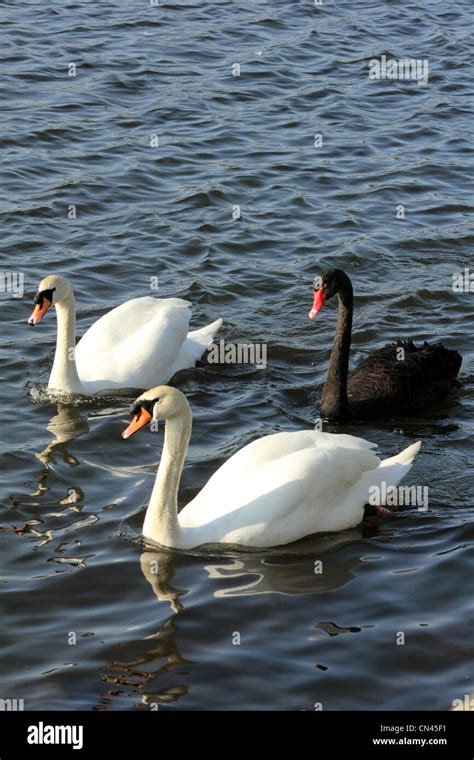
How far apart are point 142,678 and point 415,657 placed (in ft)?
5.16

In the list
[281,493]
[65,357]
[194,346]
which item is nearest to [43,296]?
[65,357]

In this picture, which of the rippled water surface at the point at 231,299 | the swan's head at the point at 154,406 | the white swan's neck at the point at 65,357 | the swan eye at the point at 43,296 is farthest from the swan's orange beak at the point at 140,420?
the swan eye at the point at 43,296

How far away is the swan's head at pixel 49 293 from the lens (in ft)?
37.9

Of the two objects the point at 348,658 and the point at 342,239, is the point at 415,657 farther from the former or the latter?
the point at 342,239

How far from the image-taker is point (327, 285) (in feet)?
38.5

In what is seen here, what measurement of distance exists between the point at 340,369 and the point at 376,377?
0.45 m

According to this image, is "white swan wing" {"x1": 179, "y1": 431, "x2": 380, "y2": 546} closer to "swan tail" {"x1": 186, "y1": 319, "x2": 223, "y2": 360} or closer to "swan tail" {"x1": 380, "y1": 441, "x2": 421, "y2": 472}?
"swan tail" {"x1": 380, "y1": 441, "x2": 421, "y2": 472}

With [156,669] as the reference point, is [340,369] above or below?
→ above

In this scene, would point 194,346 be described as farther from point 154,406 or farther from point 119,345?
point 154,406

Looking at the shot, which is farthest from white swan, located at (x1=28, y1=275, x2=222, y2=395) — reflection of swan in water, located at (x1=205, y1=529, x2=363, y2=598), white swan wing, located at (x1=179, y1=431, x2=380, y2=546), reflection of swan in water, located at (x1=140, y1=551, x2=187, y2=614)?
reflection of swan in water, located at (x1=205, y1=529, x2=363, y2=598)

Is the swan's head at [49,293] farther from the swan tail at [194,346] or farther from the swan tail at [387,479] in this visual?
the swan tail at [387,479]

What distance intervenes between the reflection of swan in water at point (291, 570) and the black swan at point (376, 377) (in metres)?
2.51
